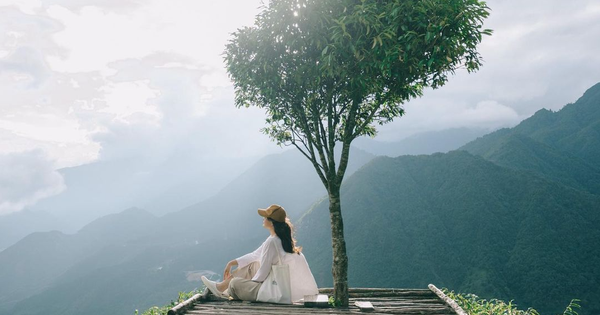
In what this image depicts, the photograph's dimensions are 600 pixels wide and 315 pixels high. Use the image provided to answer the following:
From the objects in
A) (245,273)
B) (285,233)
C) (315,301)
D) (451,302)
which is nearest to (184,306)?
(245,273)

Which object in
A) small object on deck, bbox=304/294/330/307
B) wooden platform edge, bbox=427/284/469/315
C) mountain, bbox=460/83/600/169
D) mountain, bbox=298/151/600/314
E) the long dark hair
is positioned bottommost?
mountain, bbox=298/151/600/314

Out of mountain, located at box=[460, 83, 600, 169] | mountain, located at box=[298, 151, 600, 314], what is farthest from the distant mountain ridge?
mountain, located at box=[460, 83, 600, 169]

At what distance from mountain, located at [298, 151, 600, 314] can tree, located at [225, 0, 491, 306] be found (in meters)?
67.3

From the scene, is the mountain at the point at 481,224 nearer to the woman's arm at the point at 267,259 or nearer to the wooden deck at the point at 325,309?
the wooden deck at the point at 325,309

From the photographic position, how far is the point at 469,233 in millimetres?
86375

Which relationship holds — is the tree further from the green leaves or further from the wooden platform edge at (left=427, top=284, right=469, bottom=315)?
the wooden platform edge at (left=427, top=284, right=469, bottom=315)

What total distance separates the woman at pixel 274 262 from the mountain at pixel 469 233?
67894 millimetres

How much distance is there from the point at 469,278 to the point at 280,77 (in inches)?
3086

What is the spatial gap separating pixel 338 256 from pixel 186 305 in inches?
132

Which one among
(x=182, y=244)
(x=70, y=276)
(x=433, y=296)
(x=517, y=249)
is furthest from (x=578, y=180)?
(x=70, y=276)

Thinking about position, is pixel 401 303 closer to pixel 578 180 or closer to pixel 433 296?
pixel 433 296

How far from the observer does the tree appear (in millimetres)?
7133

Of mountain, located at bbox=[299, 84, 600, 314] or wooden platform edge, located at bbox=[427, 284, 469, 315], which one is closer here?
wooden platform edge, located at bbox=[427, 284, 469, 315]

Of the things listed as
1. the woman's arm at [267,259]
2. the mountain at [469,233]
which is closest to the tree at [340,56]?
the woman's arm at [267,259]
